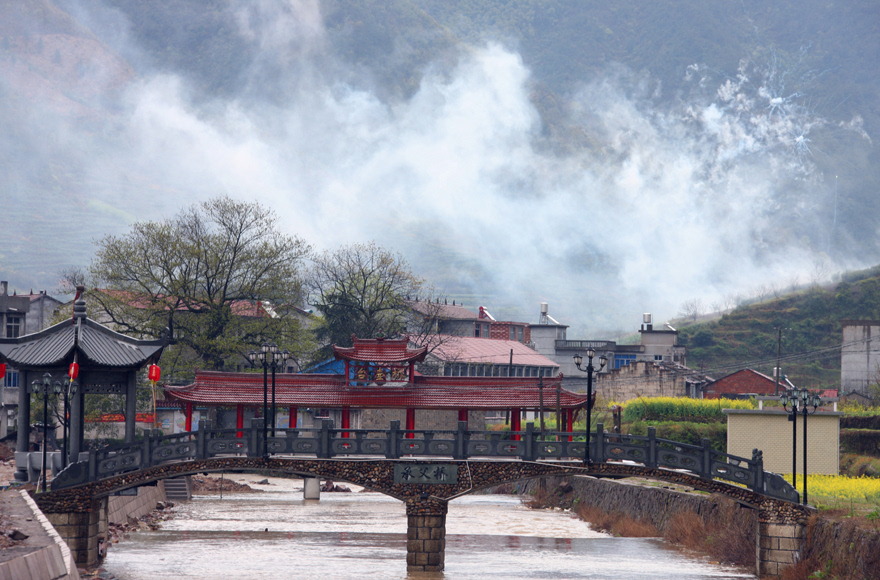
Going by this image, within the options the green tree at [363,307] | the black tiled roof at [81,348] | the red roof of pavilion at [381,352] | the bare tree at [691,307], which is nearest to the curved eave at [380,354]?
the red roof of pavilion at [381,352]

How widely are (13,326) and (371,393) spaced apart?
37.1 meters

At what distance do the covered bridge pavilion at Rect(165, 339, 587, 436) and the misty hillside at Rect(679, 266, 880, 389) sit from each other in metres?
69.3

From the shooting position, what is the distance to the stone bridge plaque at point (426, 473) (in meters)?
29.0

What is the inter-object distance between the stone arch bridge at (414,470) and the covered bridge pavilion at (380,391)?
7.98 m

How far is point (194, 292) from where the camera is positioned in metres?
55.1

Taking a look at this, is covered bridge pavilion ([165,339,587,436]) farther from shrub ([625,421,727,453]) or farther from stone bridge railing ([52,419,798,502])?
shrub ([625,421,727,453])

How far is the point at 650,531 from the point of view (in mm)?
39031

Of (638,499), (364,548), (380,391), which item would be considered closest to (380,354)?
(380,391)

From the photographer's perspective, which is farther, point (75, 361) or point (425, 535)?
point (75, 361)

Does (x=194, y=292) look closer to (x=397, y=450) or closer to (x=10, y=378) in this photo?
(x=10, y=378)

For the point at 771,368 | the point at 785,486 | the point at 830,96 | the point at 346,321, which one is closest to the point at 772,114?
the point at 830,96

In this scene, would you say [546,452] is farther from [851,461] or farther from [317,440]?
[851,461]

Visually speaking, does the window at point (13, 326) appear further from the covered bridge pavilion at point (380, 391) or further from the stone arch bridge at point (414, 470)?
the stone arch bridge at point (414, 470)

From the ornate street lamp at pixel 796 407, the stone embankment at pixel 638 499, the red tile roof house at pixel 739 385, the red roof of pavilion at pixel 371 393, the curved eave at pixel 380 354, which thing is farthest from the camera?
the red tile roof house at pixel 739 385
